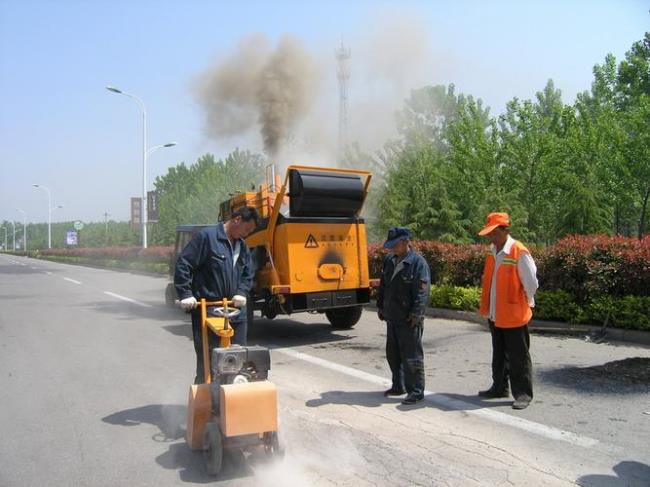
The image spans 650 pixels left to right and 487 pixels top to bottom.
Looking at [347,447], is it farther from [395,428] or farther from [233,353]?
[233,353]

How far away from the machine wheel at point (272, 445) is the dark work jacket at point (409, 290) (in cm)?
195

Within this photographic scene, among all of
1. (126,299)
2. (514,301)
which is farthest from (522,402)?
(126,299)

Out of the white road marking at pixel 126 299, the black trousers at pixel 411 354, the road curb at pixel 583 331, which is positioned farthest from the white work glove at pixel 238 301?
the white road marking at pixel 126 299

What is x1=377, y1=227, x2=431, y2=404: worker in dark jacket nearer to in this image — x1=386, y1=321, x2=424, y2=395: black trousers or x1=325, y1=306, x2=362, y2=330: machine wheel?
x1=386, y1=321, x2=424, y2=395: black trousers

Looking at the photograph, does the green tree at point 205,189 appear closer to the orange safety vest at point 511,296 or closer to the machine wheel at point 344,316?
the machine wheel at point 344,316

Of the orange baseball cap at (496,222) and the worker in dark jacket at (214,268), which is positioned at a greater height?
the orange baseball cap at (496,222)

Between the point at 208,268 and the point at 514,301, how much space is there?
273 cm

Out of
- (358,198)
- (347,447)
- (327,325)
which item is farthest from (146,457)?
(327,325)

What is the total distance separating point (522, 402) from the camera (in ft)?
16.5

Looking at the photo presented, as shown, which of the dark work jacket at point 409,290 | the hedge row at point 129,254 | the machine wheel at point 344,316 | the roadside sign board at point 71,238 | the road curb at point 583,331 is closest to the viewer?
the dark work jacket at point 409,290

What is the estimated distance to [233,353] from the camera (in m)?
3.82

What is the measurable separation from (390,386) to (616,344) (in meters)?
3.96

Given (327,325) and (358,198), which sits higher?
(358,198)

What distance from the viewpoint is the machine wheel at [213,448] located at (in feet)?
11.9
